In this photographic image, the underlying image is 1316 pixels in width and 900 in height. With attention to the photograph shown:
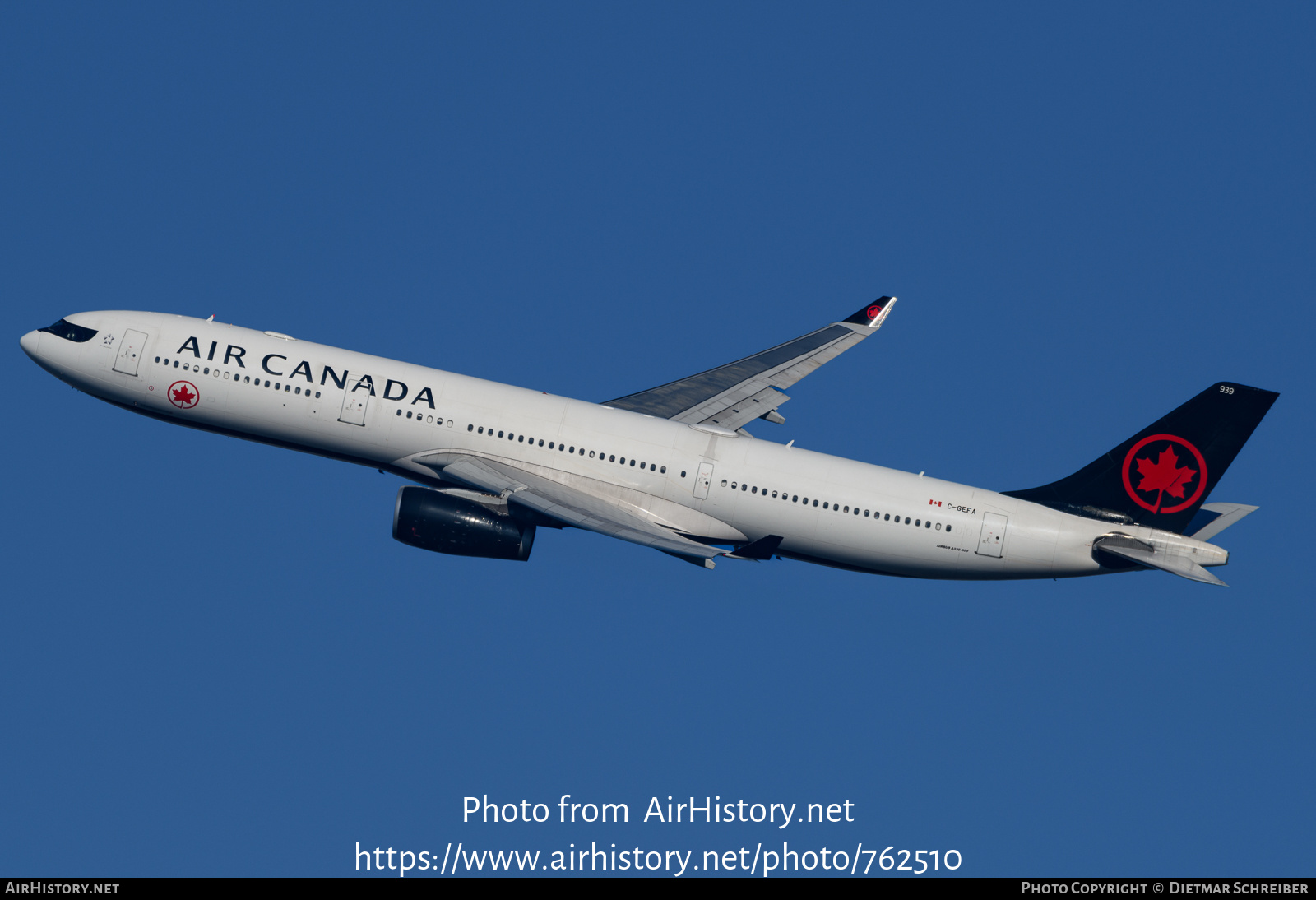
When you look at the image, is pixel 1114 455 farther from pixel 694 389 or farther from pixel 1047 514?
pixel 694 389

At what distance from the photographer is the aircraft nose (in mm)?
62000

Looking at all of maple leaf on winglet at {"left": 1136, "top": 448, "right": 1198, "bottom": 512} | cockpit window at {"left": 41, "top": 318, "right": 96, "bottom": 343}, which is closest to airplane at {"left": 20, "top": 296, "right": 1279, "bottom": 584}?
maple leaf on winglet at {"left": 1136, "top": 448, "right": 1198, "bottom": 512}

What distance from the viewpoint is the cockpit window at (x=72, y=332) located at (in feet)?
201

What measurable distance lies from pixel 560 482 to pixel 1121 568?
75.0 feet

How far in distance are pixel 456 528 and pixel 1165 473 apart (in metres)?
28.4

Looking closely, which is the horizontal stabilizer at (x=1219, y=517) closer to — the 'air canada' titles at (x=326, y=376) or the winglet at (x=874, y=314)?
the winglet at (x=874, y=314)

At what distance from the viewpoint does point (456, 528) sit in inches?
2248

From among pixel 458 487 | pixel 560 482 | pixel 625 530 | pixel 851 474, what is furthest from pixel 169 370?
pixel 851 474

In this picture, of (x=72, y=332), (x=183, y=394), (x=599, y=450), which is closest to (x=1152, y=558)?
(x=599, y=450)

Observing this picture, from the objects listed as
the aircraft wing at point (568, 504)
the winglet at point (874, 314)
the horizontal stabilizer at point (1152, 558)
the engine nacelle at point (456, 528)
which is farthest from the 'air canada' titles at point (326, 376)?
the horizontal stabilizer at point (1152, 558)

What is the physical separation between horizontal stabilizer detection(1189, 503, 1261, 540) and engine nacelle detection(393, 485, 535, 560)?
26.9 m

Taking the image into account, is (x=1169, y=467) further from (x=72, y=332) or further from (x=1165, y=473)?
(x=72, y=332)

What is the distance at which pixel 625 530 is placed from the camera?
54281 millimetres

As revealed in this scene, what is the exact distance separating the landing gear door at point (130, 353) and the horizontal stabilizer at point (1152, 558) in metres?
40.1
